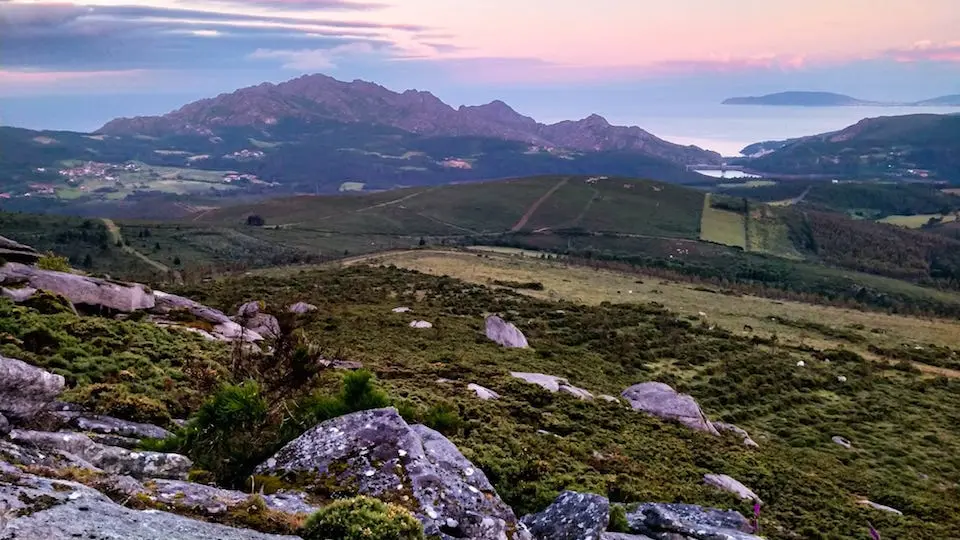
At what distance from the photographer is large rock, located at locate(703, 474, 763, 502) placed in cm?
2006

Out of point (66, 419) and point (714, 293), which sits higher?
point (66, 419)

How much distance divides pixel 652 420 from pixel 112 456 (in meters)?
20.7

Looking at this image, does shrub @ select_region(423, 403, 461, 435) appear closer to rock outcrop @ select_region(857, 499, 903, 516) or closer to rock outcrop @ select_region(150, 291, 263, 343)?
rock outcrop @ select_region(857, 499, 903, 516)

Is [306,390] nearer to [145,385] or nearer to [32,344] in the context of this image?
[145,385]

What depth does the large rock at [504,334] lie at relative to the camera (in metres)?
42.2

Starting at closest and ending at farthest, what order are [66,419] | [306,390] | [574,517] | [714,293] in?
[574,517]
[66,419]
[306,390]
[714,293]

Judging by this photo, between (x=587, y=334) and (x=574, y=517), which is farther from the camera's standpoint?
(x=587, y=334)

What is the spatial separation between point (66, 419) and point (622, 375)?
101ft

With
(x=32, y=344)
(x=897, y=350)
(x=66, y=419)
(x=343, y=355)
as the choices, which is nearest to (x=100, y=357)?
(x=32, y=344)

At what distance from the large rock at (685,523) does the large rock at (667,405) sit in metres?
13.2

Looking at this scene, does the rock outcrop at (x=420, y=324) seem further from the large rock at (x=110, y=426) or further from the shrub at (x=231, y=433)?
the shrub at (x=231, y=433)

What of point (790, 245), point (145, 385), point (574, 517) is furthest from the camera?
point (790, 245)

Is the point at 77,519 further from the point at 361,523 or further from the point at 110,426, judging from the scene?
the point at 110,426

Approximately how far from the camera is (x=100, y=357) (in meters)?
20.8
